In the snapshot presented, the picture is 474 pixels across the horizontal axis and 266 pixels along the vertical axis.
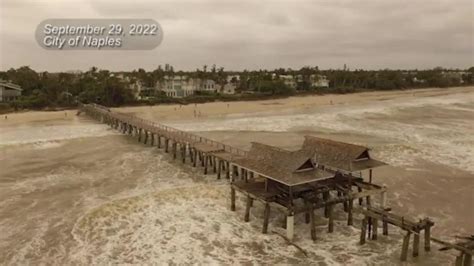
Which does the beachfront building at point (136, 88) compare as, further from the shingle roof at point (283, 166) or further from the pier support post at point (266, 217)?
the pier support post at point (266, 217)

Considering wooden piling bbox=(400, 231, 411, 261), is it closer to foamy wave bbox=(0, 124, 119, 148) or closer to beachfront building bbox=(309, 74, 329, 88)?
foamy wave bbox=(0, 124, 119, 148)

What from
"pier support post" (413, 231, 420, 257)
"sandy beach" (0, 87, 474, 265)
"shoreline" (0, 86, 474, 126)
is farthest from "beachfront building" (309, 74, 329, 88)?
"pier support post" (413, 231, 420, 257)

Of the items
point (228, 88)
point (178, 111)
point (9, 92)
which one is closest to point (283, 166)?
point (178, 111)

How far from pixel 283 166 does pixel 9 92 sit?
2662 inches

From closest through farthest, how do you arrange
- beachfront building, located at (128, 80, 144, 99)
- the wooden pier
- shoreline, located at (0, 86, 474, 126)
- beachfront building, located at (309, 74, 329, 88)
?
the wooden pier, shoreline, located at (0, 86, 474, 126), beachfront building, located at (128, 80, 144, 99), beachfront building, located at (309, 74, 329, 88)

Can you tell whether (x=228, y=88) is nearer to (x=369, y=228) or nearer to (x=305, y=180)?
(x=305, y=180)

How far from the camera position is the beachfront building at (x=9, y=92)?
70556 mm

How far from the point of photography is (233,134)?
144 ft

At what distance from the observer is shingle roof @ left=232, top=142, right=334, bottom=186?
59.7 feet

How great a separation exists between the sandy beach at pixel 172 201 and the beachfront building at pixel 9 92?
2674 centimetres

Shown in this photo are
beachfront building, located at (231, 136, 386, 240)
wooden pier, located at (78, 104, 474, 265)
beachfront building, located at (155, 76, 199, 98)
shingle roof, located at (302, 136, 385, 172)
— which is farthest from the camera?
beachfront building, located at (155, 76, 199, 98)

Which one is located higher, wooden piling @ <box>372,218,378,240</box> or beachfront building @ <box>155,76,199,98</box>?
beachfront building @ <box>155,76,199,98</box>

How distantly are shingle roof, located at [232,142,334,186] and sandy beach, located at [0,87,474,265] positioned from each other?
8.19ft

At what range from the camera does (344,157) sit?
2105 cm
